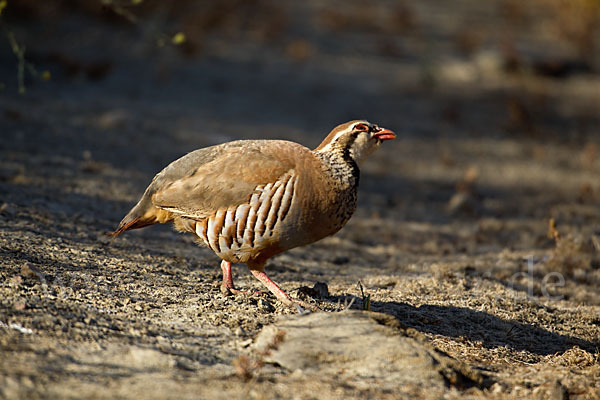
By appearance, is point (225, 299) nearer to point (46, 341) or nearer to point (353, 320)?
point (353, 320)

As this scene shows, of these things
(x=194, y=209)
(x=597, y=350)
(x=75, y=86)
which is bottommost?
(x=597, y=350)

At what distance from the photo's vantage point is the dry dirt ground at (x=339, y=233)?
141 inches

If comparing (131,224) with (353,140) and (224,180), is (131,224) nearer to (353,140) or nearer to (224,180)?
(224,180)

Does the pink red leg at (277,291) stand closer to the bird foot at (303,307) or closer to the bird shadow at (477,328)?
the bird foot at (303,307)

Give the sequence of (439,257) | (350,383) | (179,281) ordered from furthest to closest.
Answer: (439,257) < (179,281) < (350,383)

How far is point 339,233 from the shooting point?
7.62 metres

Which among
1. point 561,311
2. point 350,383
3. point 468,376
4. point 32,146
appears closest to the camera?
point 350,383

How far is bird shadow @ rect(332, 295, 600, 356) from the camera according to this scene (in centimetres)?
459

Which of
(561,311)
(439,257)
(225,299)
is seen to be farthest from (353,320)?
(439,257)

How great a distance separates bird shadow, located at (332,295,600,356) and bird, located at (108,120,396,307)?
0.65 metres

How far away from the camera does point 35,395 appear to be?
9.54ft

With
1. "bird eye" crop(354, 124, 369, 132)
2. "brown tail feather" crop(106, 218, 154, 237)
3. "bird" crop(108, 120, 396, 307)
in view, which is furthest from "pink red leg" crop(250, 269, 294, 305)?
"bird eye" crop(354, 124, 369, 132)

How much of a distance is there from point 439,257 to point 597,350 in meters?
2.51

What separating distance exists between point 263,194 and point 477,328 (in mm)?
1831
